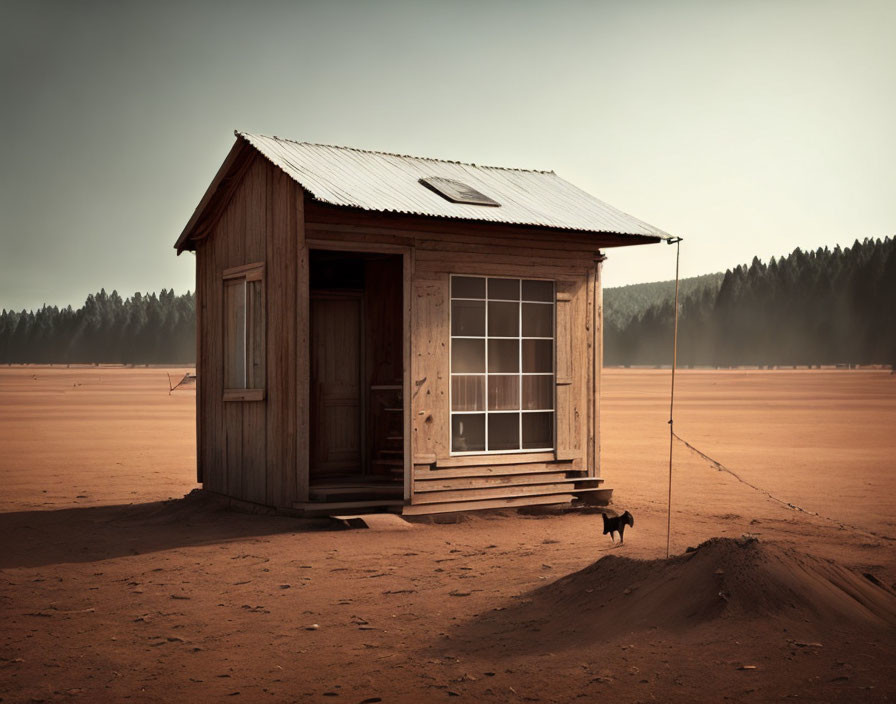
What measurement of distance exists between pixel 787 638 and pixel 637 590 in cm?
Result: 119

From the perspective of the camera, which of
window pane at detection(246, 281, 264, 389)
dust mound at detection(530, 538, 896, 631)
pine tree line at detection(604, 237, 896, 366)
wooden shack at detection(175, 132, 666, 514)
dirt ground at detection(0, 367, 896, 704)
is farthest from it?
pine tree line at detection(604, 237, 896, 366)

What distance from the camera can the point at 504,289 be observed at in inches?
462

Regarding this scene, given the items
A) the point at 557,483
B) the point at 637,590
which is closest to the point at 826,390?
the point at 557,483

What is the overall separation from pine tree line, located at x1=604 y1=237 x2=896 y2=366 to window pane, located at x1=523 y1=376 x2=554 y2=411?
86.3m

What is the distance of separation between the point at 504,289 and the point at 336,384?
9.64 feet

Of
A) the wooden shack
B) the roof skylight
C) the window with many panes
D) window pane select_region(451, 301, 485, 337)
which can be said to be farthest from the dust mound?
the roof skylight

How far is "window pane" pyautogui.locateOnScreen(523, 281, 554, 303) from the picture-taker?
11.9 meters

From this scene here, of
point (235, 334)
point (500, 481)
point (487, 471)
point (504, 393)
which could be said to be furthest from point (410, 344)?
point (235, 334)

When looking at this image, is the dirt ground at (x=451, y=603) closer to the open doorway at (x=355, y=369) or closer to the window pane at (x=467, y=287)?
the open doorway at (x=355, y=369)

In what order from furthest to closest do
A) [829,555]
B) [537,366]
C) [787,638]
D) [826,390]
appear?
[826,390], [537,366], [829,555], [787,638]

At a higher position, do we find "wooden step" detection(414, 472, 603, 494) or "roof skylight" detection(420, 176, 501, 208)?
"roof skylight" detection(420, 176, 501, 208)

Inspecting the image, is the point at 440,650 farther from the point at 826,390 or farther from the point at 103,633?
the point at 826,390

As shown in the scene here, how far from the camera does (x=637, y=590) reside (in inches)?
257

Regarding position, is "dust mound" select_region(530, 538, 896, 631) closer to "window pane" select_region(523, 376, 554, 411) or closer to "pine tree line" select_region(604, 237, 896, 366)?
"window pane" select_region(523, 376, 554, 411)
